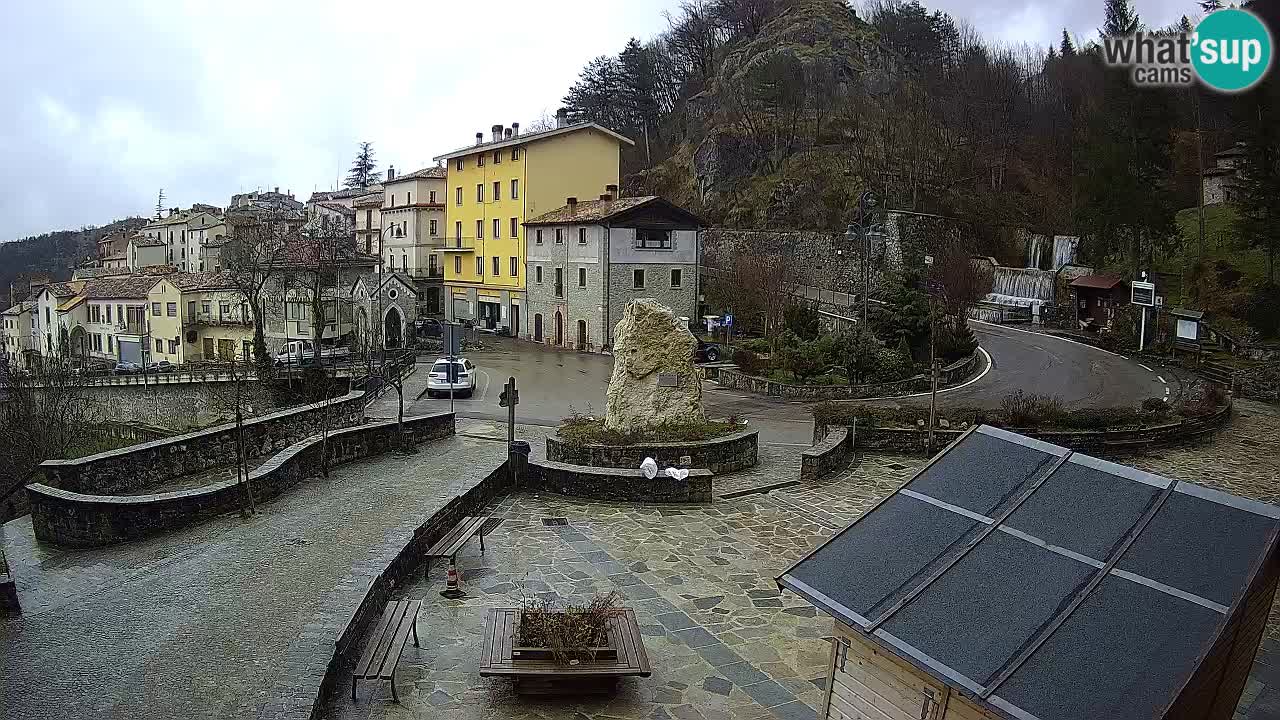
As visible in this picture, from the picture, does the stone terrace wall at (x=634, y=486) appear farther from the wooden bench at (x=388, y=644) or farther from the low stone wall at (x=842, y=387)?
the low stone wall at (x=842, y=387)

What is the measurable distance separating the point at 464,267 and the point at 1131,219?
129ft

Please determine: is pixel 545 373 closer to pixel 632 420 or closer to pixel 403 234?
pixel 632 420

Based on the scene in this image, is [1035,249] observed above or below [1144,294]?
above

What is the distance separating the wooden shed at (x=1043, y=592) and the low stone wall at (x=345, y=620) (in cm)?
455

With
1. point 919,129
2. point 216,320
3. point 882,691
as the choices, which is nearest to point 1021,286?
point 919,129

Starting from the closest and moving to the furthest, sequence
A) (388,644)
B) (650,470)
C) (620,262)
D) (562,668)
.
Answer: (562,668), (388,644), (650,470), (620,262)

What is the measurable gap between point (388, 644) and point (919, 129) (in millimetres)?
56610

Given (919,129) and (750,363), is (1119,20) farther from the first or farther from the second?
(750,363)

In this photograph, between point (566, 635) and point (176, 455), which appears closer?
point (566, 635)

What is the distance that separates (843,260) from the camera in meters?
51.4

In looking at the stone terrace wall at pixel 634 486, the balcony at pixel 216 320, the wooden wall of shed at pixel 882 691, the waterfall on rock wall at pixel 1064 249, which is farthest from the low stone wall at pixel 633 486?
the waterfall on rock wall at pixel 1064 249

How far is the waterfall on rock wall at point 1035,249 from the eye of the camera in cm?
5400

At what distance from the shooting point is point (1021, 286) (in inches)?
2003

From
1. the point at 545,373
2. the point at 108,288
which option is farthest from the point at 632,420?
the point at 108,288
